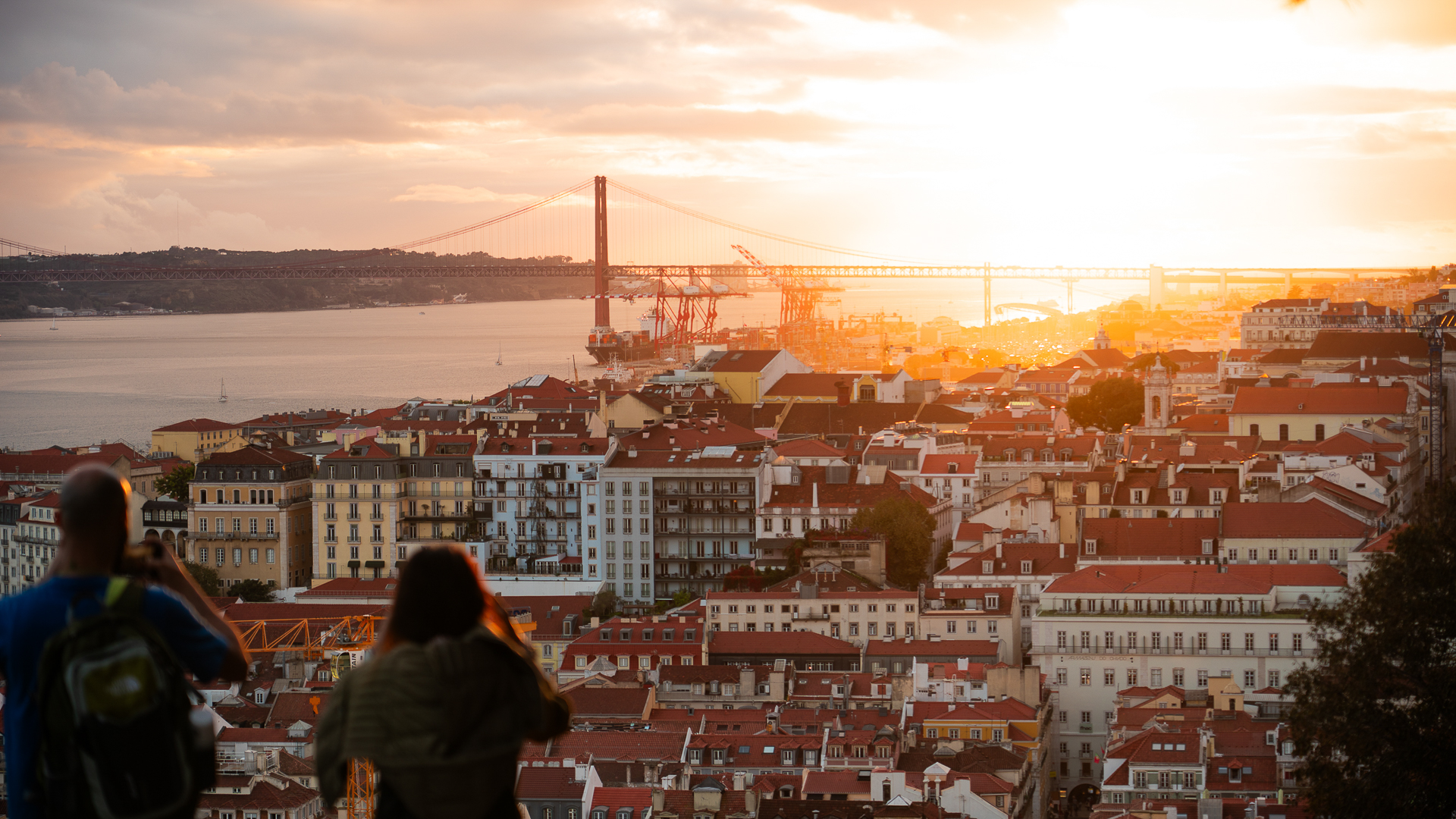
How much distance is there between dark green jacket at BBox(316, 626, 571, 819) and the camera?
8.34 feet

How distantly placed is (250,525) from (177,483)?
536 centimetres

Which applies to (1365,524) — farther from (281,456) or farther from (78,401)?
(78,401)

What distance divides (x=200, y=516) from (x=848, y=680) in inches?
564

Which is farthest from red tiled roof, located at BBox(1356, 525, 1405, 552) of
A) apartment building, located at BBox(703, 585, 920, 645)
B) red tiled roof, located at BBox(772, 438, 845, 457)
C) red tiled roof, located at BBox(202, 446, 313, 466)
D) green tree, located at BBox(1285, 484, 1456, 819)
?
red tiled roof, located at BBox(202, 446, 313, 466)

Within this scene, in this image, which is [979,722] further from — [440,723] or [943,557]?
[440,723]

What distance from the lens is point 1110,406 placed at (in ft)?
154

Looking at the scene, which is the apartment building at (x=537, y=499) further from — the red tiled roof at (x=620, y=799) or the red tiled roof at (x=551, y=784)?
the red tiled roof at (x=620, y=799)

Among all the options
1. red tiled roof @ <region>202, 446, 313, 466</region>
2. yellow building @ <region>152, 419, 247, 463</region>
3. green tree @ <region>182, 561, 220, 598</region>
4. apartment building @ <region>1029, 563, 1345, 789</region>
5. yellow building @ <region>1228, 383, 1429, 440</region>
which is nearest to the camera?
apartment building @ <region>1029, 563, 1345, 789</region>

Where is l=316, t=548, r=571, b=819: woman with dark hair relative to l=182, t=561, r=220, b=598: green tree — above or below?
above

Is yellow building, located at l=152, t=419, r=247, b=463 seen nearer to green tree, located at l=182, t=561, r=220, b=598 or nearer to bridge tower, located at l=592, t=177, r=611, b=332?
green tree, located at l=182, t=561, r=220, b=598

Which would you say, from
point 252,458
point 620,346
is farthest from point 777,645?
point 620,346

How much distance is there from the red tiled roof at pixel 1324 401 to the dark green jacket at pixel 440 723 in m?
36.9

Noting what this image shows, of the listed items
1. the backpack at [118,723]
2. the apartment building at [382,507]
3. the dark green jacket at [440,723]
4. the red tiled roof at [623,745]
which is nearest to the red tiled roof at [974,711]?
the red tiled roof at [623,745]

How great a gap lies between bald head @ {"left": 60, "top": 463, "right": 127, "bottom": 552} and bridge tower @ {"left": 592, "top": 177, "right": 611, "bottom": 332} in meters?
91.9
